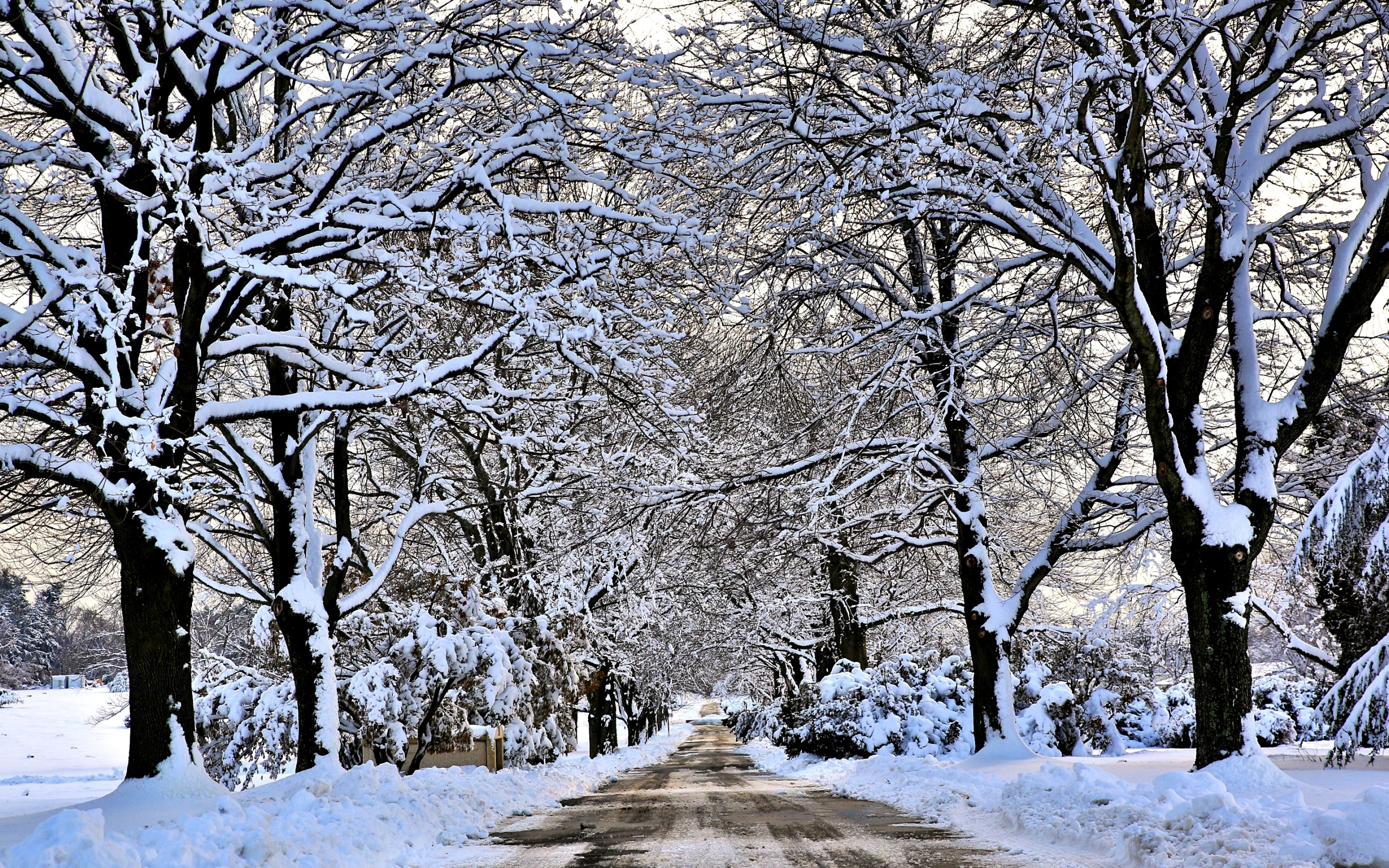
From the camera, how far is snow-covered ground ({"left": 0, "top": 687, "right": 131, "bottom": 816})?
23406 millimetres

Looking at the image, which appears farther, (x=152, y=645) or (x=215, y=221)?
(x=215, y=221)

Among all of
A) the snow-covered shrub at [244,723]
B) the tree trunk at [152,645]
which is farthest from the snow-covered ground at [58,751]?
the tree trunk at [152,645]

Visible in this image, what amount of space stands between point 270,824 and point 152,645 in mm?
1983

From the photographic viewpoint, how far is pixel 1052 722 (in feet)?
69.9

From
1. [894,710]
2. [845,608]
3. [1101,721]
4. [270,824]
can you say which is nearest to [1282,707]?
[1101,721]

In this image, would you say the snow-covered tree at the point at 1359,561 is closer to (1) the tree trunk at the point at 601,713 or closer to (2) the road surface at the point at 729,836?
(2) the road surface at the point at 729,836

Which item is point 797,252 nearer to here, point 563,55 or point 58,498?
point 563,55

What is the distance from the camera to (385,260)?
8625mm

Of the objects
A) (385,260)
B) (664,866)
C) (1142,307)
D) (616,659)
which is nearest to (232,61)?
(385,260)

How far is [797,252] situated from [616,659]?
1676 cm

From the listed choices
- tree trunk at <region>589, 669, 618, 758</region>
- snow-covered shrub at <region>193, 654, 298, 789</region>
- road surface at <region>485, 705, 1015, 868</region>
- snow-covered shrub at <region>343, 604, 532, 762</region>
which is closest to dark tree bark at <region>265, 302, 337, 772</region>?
snow-covered shrub at <region>343, 604, 532, 762</region>

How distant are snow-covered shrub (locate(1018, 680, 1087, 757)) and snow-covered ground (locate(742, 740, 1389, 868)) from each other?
781cm

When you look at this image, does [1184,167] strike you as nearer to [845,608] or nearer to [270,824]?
[270,824]

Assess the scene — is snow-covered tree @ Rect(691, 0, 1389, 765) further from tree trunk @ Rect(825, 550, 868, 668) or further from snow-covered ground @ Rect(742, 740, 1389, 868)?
tree trunk @ Rect(825, 550, 868, 668)
